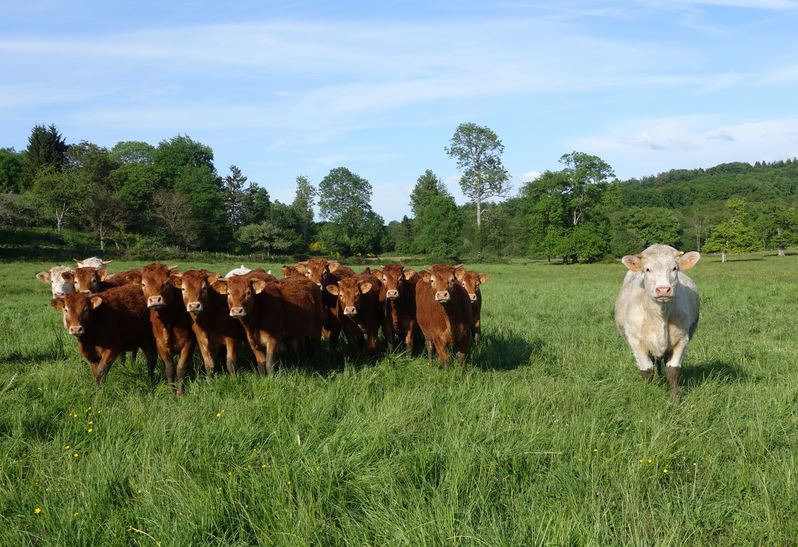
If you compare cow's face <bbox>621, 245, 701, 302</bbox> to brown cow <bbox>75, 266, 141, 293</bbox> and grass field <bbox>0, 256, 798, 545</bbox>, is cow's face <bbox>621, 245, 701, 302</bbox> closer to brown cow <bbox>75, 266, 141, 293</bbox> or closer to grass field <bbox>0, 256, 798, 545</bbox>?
grass field <bbox>0, 256, 798, 545</bbox>

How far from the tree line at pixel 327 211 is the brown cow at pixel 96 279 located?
1686 inches

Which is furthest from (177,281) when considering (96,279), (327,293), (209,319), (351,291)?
(327,293)

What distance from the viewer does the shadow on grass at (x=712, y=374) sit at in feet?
24.2

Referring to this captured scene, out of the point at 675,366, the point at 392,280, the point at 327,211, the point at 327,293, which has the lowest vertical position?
the point at 675,366

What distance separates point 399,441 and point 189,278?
13.8 ft

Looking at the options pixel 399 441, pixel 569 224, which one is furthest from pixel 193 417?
pixel 569 224

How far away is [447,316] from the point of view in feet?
27.8

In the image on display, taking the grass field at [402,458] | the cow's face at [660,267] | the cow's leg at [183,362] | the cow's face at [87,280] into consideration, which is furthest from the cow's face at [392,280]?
the cow's face at [87,280]

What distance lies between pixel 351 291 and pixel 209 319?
219 centimetres

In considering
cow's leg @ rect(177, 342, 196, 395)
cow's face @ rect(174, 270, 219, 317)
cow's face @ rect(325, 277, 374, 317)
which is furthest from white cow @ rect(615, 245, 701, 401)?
cow's leg @ rect(177, 342, 196, 395)

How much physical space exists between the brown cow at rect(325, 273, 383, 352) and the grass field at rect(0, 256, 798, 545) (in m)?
1.90

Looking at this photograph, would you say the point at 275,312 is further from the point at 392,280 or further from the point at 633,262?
the point at 633,262

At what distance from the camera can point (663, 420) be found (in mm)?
5543

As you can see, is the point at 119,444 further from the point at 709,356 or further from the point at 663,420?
the point at 709,356
